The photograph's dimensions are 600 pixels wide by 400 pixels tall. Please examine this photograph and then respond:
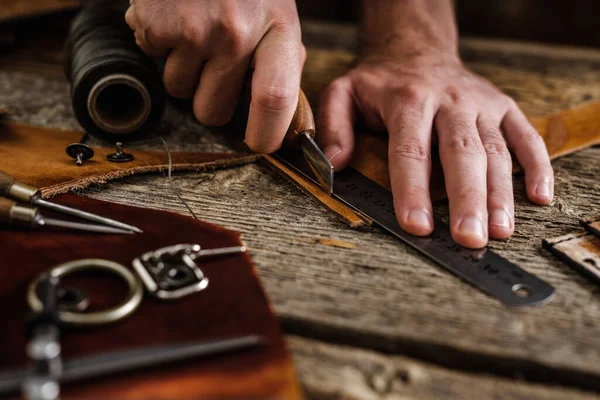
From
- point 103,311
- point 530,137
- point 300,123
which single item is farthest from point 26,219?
point 530,137

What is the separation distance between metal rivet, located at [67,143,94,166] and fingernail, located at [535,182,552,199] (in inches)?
42.6

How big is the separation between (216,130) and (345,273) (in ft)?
2.70

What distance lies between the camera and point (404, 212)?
1.23m

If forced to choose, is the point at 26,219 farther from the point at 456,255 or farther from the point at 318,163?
the point at 456,255

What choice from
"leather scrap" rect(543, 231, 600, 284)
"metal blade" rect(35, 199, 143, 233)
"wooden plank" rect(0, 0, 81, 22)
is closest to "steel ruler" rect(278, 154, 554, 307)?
"leather scrap" rect(543, 231, 600, 284)

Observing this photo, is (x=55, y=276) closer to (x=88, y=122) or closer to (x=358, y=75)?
(x=88, y=122)

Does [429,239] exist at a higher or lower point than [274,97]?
lower

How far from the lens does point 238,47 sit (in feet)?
4.50

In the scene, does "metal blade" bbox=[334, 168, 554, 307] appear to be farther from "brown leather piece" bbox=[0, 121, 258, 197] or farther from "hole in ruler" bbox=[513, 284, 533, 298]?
"brown leather piece" bbox=[0, 121, 258, 197]

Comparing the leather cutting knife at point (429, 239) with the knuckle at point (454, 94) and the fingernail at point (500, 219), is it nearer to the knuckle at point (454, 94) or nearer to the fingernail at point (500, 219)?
the fingernail at point (500, 219)

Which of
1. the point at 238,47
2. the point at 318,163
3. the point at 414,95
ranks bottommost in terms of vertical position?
the point at 318,163

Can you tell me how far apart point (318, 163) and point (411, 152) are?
8.9 inches

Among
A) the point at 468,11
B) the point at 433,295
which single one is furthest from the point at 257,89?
the point at 468,11

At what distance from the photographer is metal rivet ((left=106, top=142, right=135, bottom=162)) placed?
1440 millimetres
